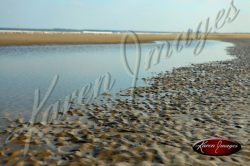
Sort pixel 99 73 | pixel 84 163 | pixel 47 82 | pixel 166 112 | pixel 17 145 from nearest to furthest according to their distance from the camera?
pixel 84 163
pixel 17 145
pixel 166 112
pixel 47 82
pixel 99 73

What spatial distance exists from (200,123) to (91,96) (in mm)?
6731

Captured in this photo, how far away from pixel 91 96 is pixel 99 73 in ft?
30.5

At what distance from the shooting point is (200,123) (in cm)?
1144

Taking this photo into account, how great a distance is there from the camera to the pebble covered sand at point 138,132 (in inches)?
321

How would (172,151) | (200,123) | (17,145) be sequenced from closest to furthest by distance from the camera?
(172,151) → (17,145) → (200,123)

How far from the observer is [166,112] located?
13125 millimetres

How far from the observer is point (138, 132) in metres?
10.4

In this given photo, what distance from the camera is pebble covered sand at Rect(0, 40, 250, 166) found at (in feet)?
26.7

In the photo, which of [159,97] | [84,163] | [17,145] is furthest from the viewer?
[159,97]

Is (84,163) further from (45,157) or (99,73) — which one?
(99,73)

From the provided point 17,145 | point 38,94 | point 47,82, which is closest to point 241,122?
point 17,145

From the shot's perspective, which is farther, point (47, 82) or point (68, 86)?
point (47, 82)

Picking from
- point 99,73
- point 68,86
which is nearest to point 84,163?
point 68,86

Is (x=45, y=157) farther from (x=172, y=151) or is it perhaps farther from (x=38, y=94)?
(x=38, y=94)
